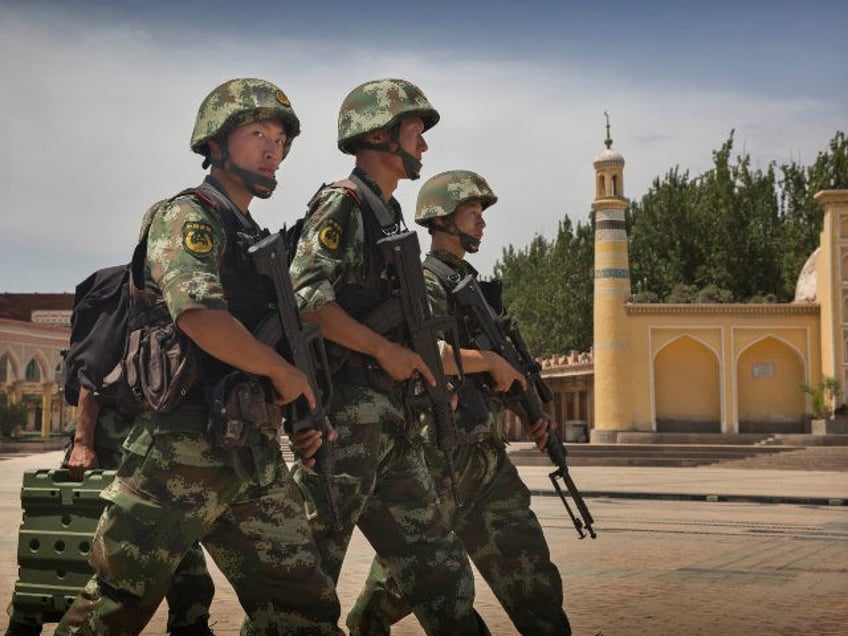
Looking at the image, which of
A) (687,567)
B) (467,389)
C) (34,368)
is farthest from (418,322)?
(34,368)

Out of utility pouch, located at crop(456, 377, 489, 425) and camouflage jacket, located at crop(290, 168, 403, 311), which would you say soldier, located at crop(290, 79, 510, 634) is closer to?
camouflage jacket, located at crop(290, 168, 403, 311)

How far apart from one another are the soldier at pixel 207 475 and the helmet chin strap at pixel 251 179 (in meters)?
0.15

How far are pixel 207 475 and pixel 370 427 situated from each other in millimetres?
701

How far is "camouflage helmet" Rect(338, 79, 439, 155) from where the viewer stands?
3.99 metres

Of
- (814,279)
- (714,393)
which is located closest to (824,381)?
(714,393)

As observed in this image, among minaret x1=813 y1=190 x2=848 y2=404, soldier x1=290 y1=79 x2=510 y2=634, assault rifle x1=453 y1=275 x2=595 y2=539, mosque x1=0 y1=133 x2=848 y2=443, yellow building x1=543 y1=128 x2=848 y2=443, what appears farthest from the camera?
yellow building x1=543 y1=128 x2=848 y2=443

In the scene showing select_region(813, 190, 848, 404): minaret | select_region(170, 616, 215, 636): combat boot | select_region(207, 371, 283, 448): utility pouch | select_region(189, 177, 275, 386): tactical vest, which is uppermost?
select_region(813, 190, 848, 404): minaret

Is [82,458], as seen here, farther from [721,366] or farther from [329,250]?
[721,366]

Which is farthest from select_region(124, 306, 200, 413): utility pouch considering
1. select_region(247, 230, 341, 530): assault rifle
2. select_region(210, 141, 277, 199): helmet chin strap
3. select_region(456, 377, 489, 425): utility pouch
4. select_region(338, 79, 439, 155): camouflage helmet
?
select_region(456, 377, 489, 425): utility pouch

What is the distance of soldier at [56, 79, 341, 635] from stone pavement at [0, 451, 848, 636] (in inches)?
76.0

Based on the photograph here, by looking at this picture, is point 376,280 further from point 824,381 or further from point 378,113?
point 824,381

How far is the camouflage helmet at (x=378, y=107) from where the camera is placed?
3986mm

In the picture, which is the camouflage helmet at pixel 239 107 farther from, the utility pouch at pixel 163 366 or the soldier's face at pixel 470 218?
the soldier's face at pixel 470 218

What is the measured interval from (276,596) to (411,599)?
25.1 inches
